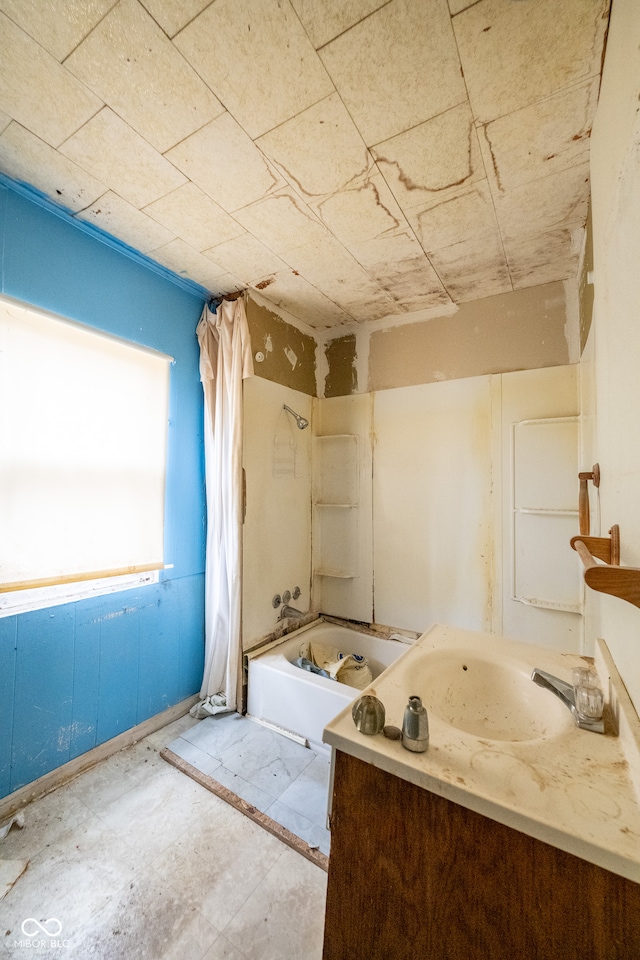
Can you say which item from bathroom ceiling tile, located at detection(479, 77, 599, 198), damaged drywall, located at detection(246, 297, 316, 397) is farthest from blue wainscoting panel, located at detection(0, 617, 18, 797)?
bathroom ceiling tile, located at detection(479, 77, 599, 198)

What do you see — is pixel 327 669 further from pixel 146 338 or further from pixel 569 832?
pixel 146 338

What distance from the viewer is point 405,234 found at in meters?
1.67

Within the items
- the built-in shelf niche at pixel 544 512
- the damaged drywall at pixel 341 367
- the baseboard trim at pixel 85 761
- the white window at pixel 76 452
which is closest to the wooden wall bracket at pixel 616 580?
the built-in shelf niche at pixel 544 512

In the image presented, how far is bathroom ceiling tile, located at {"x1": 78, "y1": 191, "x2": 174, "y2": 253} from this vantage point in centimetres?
150

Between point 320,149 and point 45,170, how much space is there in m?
1.04

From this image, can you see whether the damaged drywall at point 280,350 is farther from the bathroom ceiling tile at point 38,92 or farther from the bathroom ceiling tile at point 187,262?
the bathroom ceiling tile at point 38,92

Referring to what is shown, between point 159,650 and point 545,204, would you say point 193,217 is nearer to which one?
point 545,204

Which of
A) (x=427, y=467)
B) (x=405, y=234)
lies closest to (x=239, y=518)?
(x=427, y=467)

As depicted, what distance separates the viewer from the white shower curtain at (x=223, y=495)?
6.60 ft

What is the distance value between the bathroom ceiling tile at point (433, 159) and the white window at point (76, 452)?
4.61ft

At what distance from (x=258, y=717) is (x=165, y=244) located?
255cm

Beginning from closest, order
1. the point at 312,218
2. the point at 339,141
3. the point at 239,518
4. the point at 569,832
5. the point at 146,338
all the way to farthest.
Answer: the point at 569,832 → the point at 339,141 → the point at 312,218 → the point at 146,338 → the point at 239,518

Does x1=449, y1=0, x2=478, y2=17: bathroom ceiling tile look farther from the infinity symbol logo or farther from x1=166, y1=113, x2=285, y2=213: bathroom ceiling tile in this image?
the infinity symbol logo

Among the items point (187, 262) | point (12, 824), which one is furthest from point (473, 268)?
point (12, 824)
